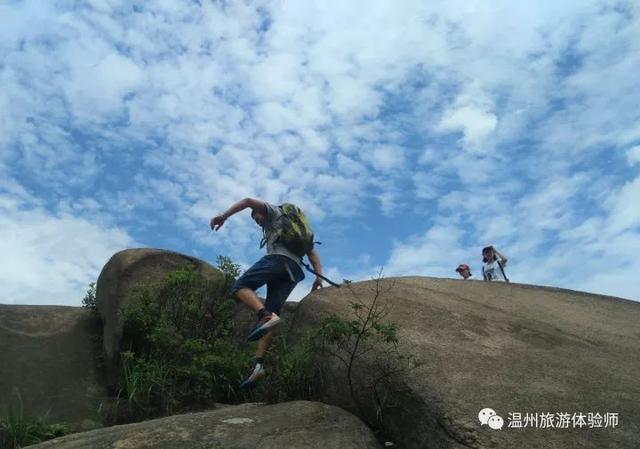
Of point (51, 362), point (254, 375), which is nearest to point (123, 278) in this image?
point (51, 362)

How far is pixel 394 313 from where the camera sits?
6246mm

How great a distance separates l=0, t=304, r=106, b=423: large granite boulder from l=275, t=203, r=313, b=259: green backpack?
3051 mm

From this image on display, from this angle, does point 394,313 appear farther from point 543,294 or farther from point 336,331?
point 543,294

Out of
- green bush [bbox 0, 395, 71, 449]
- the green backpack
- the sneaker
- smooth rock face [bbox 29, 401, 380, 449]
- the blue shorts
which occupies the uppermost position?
the green backpack

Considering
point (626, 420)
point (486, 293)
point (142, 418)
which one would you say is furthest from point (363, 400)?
point (486, 293)

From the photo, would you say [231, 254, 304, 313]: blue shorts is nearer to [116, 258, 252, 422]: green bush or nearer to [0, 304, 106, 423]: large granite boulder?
[116, 258, 252, 422]: green bush

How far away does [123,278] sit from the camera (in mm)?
8641

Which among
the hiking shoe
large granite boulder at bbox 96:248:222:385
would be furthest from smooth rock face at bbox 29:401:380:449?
large granite boulder at bbox 96:248:222:385

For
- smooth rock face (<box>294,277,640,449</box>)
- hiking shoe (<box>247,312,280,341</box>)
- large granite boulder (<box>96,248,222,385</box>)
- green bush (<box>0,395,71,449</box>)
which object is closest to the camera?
smooth rock face (<box>294,277,640,449</box>)

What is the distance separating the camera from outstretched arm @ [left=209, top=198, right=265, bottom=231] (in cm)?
620

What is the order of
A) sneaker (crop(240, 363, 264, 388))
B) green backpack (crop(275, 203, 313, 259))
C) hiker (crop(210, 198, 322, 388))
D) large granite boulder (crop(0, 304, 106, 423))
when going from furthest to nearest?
large granite boulder (crop(0, 304, 106, 423)), green backpack (crop(275, 203, 313, 259)), hiker (crop(210, 198, 322, 388)), sneaker (crop(240, 363, 264, 388))

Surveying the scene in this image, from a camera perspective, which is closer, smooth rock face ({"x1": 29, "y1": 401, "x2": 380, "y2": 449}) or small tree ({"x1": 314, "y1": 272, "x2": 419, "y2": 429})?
smooth rock face ({"x1": 29, "y1": 401, "x2": 380, "y2": 449})

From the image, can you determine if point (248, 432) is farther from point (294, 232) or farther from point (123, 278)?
point (123, 278)

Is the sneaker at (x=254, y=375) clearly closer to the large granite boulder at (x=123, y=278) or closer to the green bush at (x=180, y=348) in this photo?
the green bush at (x=180, y=348)
